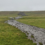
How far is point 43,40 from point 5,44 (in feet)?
25.6

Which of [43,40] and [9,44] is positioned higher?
[43,40]

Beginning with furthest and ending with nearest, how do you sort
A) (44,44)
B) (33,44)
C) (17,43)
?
(17,43)
(33,44)
(44,44)

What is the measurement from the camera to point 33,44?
60.4ft

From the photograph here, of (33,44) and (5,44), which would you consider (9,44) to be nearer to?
(5,44)

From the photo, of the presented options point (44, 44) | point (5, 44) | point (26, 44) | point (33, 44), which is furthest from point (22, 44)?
point (44, 44)

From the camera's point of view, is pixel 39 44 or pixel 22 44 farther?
pixel 22 44

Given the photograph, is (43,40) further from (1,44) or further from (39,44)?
(1,44)

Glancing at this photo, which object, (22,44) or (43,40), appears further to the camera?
(22,44)

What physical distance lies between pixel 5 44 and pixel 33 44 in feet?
18.9

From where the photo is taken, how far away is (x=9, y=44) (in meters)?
19.0

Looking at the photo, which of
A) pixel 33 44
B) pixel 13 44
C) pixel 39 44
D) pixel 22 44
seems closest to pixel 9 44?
pixel 13 44

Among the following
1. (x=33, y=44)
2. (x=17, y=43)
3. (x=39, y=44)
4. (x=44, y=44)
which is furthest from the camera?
(x=17, y=43)

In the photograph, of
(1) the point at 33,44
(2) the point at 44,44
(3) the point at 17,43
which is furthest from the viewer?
(3) the point at 17,43

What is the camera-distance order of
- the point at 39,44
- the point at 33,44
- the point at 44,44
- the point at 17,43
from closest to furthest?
the point at 44,44, the point at 39,44, the point at 33,44, the point at 17,43
